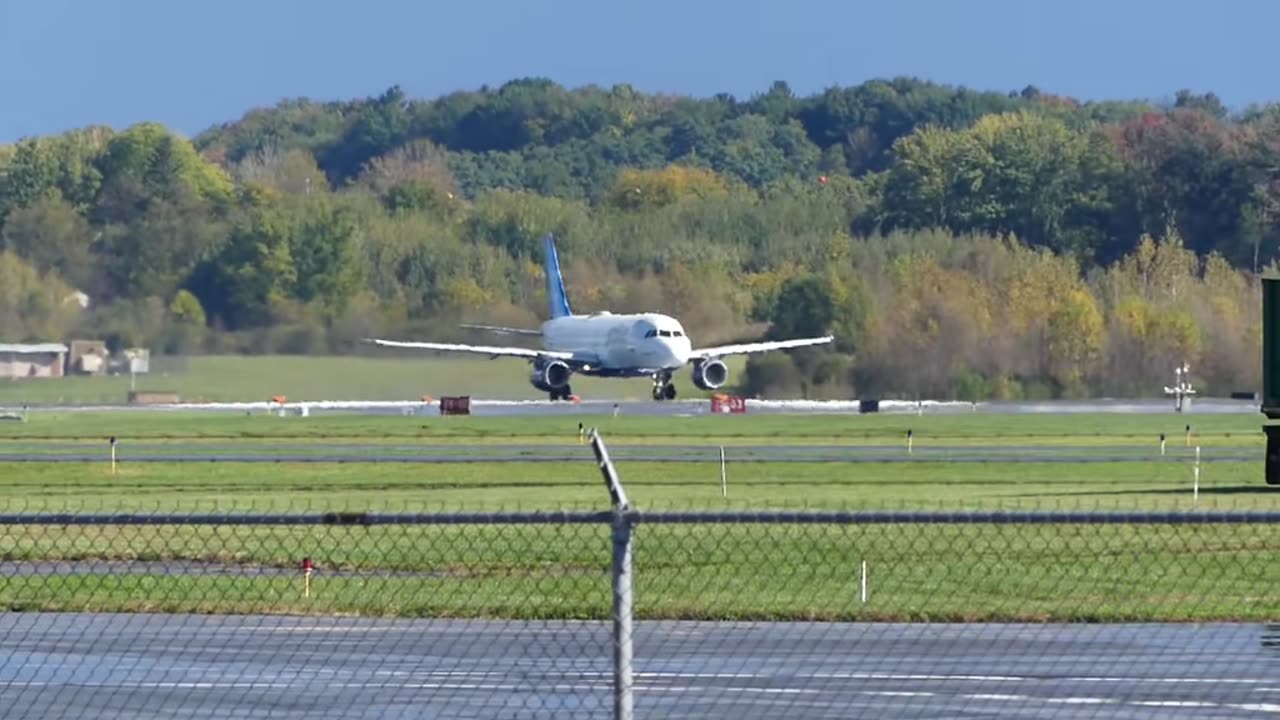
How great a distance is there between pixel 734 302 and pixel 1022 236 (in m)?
25.3

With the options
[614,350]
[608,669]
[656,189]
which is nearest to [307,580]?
[608,669]

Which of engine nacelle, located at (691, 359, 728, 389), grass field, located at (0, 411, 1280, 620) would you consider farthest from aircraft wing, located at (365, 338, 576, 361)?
grass field, located at (0, 411, 1280, 620)

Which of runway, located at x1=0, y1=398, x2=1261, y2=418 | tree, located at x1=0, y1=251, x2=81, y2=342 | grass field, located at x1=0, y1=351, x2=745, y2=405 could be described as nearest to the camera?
tree, located at x1=0, y1=251, x2=81, y2=342

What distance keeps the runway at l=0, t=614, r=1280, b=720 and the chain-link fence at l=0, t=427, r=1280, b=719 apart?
42 millimetres

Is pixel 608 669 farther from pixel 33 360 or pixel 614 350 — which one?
pixel 614 350

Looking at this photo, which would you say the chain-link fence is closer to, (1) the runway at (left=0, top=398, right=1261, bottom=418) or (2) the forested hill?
(1) the runway at (left=0, top=398, right=1261, bottom=418)

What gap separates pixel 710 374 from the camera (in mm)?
80875

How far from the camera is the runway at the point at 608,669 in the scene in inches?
617

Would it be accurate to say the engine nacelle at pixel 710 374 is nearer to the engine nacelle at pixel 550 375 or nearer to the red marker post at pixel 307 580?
the engine nacelle at pixel 550 375

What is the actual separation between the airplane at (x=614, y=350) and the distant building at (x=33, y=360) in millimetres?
9242

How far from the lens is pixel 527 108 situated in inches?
7288

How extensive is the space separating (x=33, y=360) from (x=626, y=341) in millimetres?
18073

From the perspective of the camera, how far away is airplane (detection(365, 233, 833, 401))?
3031 inches

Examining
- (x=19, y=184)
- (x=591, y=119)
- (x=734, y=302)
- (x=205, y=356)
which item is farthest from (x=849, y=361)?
(x=591, y=119)
